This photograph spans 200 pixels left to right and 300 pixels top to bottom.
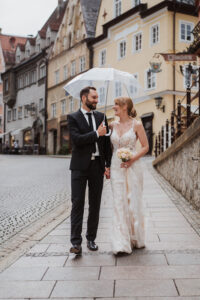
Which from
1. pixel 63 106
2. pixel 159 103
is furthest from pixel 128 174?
pixel 63 106

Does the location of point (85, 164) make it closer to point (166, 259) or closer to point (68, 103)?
point (166, 259)

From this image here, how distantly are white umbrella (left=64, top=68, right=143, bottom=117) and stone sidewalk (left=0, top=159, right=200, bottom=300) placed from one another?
1.98 meters

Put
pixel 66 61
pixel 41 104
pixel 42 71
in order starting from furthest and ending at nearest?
pixel 42 71 < pixel 41 104 < pixel 66 61

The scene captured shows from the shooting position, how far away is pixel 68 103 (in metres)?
41.7

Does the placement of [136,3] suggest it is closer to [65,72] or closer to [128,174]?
[65,72]

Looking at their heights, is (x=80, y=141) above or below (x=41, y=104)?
below

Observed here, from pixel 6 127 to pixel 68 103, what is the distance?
18.1 meters

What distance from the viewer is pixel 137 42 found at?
32.0m

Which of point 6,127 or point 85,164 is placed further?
point 6,127

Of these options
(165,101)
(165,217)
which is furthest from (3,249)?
(165,101)

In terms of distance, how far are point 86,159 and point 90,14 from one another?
36.7m

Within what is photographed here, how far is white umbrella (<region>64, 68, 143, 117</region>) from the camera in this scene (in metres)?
5.76

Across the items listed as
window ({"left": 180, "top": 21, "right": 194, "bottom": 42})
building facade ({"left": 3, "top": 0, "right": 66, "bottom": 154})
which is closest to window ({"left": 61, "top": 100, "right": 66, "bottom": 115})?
building facade ({"left": 3, "top": 0, "right": 66, "bottom": 154})

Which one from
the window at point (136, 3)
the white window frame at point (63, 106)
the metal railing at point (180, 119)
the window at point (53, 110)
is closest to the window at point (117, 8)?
the window at point (136, 3)
